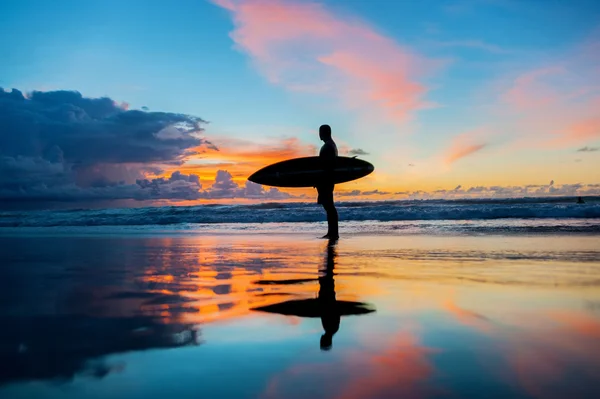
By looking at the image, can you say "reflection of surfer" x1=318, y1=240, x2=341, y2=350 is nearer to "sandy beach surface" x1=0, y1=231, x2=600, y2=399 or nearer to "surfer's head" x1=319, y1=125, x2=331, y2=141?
"sandy beach surface" x1=0, y1=231, x2=600, y2=399

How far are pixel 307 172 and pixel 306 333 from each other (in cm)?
869

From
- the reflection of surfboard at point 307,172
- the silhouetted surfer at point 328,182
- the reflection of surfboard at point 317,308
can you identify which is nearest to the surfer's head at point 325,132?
the silhouetted surfer at point 328,182

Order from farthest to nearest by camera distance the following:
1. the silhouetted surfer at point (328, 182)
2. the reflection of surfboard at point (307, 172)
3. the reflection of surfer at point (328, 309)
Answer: the reflection of surfboard at point (307, 172) < the silhouetted surfer at point (328, 182) < the reflection of surfer at point (328, 309)

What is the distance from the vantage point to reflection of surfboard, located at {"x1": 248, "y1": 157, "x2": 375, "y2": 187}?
Answer: 10883 millimetres

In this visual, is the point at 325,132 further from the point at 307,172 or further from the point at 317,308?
the point at 317,308

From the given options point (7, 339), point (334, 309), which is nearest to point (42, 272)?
point (7, 339)

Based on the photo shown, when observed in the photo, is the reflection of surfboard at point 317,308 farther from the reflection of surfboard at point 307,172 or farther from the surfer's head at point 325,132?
the reflection of surfboard at point 307,172

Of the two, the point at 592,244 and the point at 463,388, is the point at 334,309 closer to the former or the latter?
the point at 463,388

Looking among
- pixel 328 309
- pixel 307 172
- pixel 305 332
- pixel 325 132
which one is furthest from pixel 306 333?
pixel 307 172

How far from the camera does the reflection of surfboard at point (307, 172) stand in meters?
10.9

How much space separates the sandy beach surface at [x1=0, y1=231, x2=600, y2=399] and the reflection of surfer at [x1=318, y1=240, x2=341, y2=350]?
15mm

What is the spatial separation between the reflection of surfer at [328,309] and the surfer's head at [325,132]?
567 cm

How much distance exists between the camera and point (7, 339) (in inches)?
90.5

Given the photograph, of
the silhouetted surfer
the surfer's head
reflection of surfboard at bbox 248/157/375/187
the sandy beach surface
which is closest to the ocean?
the sandy beach surface
